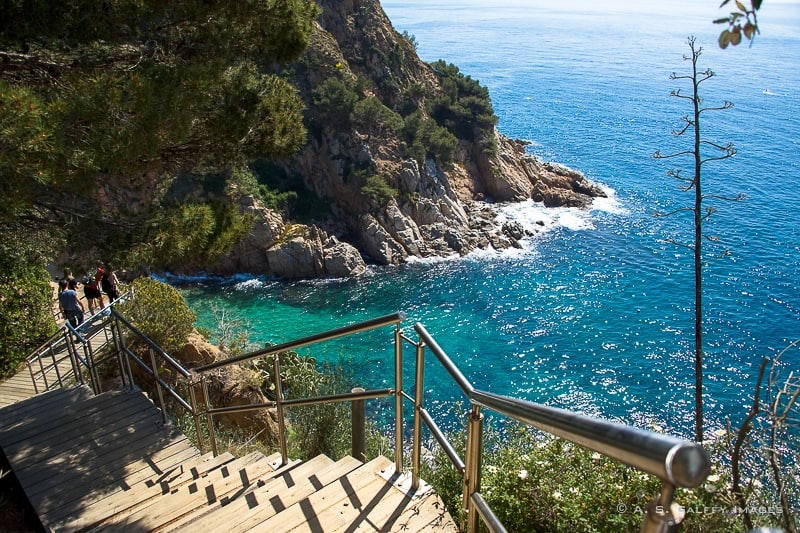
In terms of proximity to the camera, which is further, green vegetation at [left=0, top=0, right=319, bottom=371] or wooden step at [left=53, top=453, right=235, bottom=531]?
green vegetation at [left=0, top=0, right=319, bottom=371]

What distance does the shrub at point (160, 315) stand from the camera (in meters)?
11.6

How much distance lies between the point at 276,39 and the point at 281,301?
20.9 meters

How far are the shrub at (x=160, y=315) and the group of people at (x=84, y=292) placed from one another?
84 cm

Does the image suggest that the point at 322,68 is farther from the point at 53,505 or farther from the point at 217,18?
the point at 53,505

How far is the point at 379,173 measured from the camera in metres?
34.8

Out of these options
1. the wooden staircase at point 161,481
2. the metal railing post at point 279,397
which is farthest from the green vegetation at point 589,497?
the metal railing post at point 279,397

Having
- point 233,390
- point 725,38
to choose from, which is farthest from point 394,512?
point 233,390

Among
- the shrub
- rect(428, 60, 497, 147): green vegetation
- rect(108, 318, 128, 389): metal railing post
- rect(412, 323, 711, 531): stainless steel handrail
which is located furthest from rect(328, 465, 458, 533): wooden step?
rect(428, 60, 497, 147): green vegetation

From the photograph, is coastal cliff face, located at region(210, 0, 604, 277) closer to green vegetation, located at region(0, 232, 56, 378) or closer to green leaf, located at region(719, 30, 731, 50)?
green vegetation, located at region(0, 232, 56, 378)

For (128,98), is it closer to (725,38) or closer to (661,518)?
(725,38)

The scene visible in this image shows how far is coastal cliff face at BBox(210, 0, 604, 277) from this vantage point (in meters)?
31.3

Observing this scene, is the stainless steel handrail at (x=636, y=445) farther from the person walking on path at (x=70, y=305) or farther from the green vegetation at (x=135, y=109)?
the person walking on path at (x=70, y=305)

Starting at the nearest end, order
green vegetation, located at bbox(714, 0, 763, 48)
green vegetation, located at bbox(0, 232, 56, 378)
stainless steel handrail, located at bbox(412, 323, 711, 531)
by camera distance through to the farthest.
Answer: stainless steel handrail, located at bbox(412, 323, 711, 531)
green vegetation, located at bbox(714, 0, 763, 48)
green vegetation, located at bbox(0, 232, 56, 378)

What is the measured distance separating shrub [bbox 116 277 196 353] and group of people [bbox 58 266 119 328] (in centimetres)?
84
